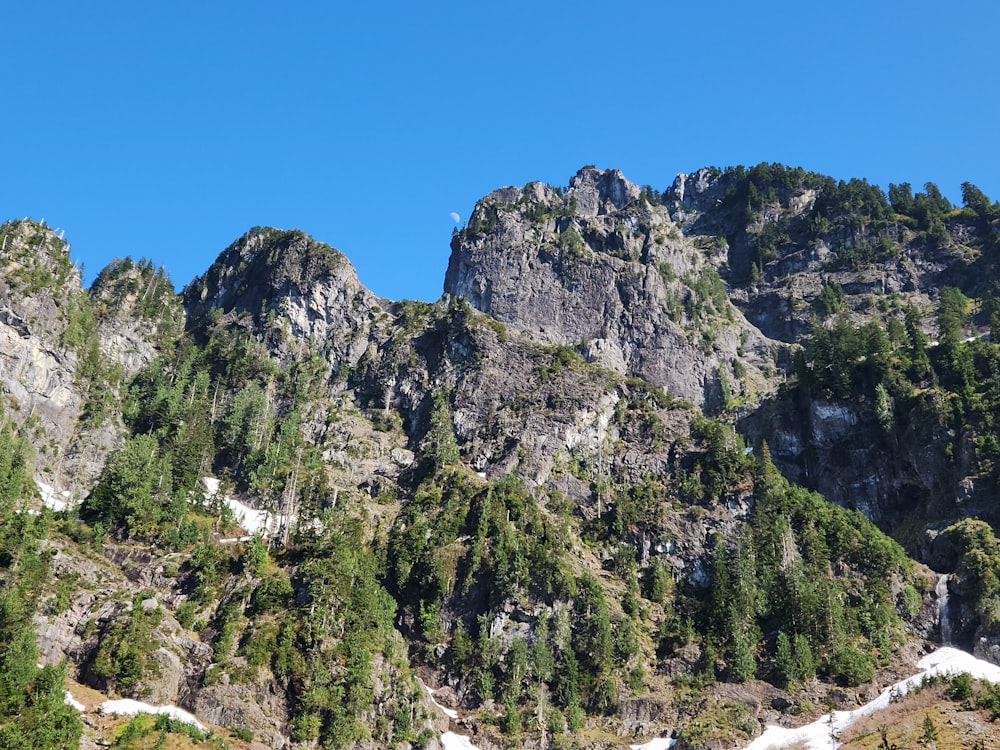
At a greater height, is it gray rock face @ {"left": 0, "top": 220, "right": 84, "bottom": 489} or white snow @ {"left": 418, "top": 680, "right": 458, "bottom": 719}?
gray rock face @ {"left": 0, "top": 220, "right": 84, "bottom": 489}

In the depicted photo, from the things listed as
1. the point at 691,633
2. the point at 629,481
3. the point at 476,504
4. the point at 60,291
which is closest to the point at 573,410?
the point at 629,481

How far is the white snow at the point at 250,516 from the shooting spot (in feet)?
337

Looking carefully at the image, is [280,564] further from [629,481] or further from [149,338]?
[149,338]

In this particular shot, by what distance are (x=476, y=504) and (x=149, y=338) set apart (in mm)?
71511

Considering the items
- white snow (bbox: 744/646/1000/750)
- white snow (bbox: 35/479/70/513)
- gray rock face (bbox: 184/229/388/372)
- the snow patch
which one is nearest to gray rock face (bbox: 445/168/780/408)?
gray rock face (bbox: 184/229/388/372)

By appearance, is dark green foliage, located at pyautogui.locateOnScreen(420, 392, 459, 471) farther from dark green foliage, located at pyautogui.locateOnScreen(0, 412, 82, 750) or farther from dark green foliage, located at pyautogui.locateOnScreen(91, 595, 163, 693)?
dark green foliage, located at pyautogui.locateOnScreen(0, 412, 82, 750)

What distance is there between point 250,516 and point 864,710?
75271mm

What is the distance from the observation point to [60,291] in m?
126

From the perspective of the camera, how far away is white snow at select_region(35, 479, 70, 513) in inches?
3871

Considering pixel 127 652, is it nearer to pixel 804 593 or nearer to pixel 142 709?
pixel 142 709

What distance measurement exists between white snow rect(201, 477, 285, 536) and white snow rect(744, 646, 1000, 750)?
61092mm

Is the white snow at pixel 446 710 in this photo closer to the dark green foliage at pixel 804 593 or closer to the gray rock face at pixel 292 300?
the dark green foliage at pixel 804 593

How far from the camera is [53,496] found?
330 feet

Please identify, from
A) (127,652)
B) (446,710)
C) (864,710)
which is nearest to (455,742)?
(446,710)
